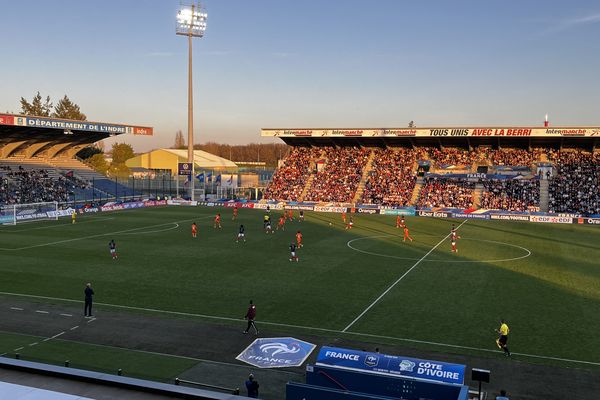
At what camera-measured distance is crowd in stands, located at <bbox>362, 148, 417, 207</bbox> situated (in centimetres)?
7175

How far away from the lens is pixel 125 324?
21250 millimetres

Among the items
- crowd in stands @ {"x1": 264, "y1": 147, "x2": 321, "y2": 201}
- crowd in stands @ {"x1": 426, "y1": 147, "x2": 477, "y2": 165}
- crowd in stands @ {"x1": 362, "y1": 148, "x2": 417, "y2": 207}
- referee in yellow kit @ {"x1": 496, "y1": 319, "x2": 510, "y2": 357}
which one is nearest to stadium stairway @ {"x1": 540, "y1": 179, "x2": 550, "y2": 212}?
crowd in stands @ {"x1": 426, "y1": 147, "x2": 477, "y2": 165}

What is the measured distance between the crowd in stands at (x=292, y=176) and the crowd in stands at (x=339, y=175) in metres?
2.09

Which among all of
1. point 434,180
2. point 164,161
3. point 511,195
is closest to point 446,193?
point 434,180

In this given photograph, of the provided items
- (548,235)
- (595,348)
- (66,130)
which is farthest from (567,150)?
(66,130)

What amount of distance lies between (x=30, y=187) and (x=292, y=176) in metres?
35.8

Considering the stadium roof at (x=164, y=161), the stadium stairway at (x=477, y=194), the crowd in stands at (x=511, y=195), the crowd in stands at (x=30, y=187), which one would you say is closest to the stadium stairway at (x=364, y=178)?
the stadium stairway at (x=477, y=194)

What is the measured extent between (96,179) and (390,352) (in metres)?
71.3

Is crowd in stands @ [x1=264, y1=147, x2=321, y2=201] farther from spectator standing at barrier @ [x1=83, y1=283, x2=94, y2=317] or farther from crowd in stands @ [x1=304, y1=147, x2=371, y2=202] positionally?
spectator standing at barrier @ [x1=83, y1=283, x2=94, y2=317]

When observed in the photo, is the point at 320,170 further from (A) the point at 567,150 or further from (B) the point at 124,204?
(A) the point at 567,150

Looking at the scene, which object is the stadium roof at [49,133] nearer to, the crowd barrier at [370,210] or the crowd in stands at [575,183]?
the crowd barrier at [370,210]

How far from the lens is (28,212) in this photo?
5666 cm

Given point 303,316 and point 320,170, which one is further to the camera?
point 320,170

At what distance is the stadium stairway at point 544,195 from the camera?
211ft
